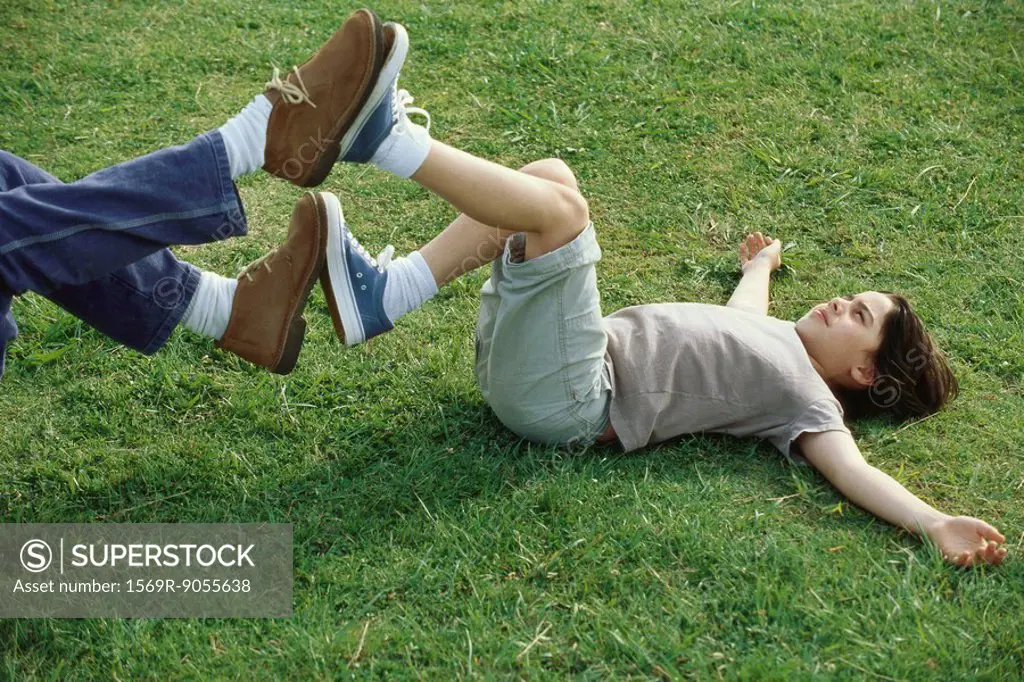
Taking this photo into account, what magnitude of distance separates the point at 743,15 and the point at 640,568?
3577 mm

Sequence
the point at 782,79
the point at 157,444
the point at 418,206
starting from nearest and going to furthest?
the point at 157,444 → the point at 418,206 → the point at 782,79

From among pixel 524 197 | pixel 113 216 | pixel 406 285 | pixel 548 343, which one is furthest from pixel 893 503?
pixel 113 216

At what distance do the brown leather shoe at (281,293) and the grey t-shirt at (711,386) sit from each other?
3.01 ft

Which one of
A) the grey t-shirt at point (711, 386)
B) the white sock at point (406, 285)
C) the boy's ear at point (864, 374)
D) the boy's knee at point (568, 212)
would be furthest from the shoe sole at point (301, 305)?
the boy's ear at point (864, 374)

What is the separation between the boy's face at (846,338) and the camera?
11.0ft

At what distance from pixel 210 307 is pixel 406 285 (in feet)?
1.80

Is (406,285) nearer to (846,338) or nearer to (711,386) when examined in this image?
(711,386)

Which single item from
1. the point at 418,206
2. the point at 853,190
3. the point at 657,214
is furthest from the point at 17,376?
the point at 853,190

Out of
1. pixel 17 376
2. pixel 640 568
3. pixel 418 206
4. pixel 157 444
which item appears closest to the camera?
pixel 640 568

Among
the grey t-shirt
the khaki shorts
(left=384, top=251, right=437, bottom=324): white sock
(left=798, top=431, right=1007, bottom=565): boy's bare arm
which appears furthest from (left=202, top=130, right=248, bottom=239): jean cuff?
(left=798, top=431, right=1007, bottom=565): boy's bare arm

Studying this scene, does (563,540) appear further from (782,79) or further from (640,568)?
(782,79)

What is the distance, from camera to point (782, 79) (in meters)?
5.04

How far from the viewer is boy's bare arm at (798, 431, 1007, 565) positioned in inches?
109

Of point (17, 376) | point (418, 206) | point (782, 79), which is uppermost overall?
point (782, 79)
